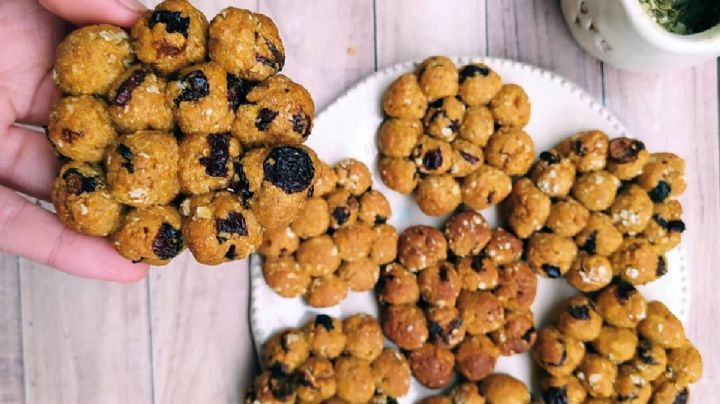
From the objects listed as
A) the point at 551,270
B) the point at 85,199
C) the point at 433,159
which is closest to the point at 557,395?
the point at 551,270

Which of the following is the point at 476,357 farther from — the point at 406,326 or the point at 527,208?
the point at 527,208

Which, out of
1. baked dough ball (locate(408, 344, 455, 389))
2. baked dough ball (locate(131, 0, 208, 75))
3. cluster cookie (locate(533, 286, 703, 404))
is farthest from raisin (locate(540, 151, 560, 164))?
baked dough ball (locate(131, 0, 208, 75))

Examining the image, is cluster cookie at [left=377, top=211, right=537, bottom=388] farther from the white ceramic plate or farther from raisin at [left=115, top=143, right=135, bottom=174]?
raisin at [left=115, top=143, right=135, bottom=174]

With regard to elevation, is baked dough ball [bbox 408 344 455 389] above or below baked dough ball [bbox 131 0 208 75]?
below

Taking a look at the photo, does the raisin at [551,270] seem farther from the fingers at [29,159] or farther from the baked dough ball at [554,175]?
the fingers at [29,159]

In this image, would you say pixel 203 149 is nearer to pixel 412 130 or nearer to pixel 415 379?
pixel 412 130

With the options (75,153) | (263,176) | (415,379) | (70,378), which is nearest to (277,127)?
(263,176)
